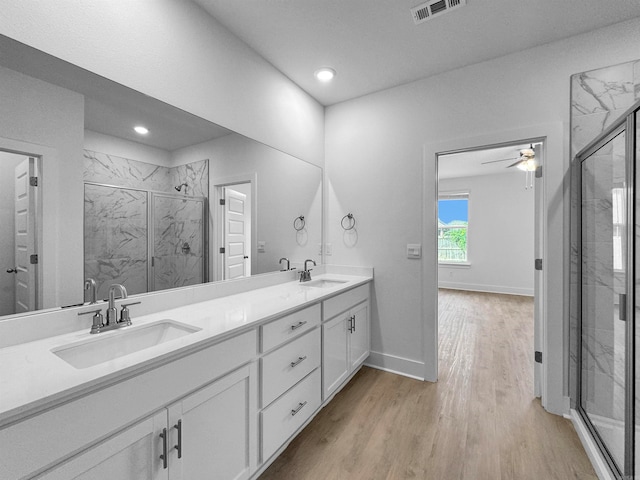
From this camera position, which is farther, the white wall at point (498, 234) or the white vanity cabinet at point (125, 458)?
the white wall at point (498, 234)

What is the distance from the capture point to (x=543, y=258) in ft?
7.11

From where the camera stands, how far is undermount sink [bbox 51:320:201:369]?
3.78ft

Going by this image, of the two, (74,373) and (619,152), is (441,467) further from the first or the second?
(619,152)

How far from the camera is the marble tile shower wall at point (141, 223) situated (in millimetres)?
1417

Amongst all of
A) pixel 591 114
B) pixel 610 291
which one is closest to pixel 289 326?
pixel 610 291

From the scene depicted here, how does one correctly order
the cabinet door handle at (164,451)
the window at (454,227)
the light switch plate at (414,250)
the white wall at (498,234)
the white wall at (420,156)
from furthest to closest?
the window at (454,227)
the white wall at (498,234)
the light switch plate at (414,250)
the white wall at (420,156)
the cabinet door handle at (164,451)

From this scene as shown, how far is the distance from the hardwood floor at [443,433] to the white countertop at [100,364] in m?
0.85

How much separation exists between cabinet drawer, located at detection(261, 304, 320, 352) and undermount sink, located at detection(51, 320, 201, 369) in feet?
1.16

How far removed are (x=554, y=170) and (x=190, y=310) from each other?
253cm

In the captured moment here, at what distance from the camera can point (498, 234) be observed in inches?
250

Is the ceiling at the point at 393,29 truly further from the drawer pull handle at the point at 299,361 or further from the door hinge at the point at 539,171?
the drawer pull handle at the point at 299,361

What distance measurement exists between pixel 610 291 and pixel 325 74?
2.43 metres

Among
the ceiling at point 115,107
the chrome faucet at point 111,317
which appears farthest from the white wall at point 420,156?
the chrome faucet at point 111,317

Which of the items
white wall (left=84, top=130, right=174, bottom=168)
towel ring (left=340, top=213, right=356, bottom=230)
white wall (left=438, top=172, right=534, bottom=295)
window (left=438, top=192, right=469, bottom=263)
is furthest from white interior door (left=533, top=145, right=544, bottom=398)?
window (left=438, top=192, right=469, bottom=263)
